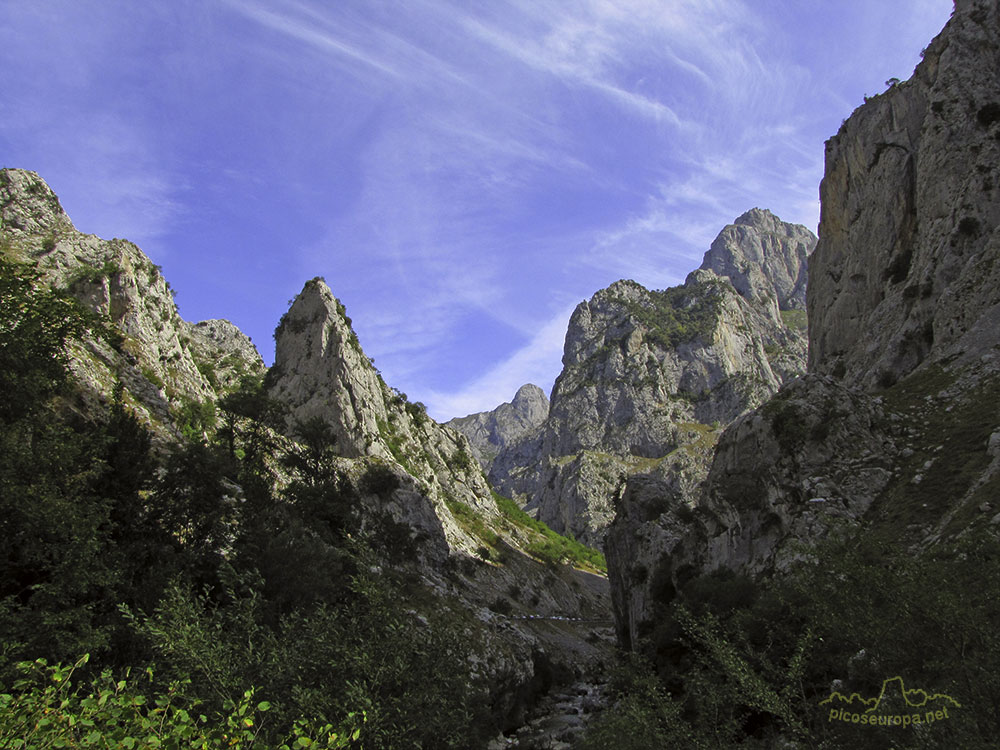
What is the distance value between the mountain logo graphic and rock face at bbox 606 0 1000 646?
1236 centimetres

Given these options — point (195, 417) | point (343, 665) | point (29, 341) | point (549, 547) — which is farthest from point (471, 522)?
point (343, 665)

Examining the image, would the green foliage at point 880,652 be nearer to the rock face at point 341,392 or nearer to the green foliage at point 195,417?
the green foliage at point 195,417

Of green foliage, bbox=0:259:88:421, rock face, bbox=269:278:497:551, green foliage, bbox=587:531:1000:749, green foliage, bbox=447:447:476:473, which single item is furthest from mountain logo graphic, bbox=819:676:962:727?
green foliage, bbox=447:447:476:473

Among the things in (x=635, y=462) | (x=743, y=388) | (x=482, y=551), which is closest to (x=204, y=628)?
(x=482, y=551)

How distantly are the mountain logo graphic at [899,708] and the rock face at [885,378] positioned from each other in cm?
1236

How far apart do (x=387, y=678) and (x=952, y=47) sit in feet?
260

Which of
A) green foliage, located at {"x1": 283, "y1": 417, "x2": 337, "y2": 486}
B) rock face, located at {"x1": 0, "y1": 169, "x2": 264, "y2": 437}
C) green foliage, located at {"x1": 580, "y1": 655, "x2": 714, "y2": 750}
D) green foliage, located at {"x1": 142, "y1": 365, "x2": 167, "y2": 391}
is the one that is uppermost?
rock face, located at {"x1": 0, "y1": 169, "x2": 264, "y2": 437}

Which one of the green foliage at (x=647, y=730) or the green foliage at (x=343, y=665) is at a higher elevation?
the green foliage at (x=343, y=665)

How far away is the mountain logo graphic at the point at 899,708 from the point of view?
10906 millimetres

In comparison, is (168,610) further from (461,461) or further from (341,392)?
(461,461)

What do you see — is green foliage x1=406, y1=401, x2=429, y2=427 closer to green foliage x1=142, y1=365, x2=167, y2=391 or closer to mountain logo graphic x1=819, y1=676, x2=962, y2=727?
green foliage x1=142, y1=365, x2=167, y2=391

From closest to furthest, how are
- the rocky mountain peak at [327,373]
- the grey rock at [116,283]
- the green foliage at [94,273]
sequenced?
the grey rock at [116,283]
the green foliage at [94,273]
the rocky mountain peak at [327,373]

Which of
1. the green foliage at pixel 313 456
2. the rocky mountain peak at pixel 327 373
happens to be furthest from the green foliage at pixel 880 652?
the rocky mountain peak at pixel 327 373

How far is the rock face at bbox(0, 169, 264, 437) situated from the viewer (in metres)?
53.3
